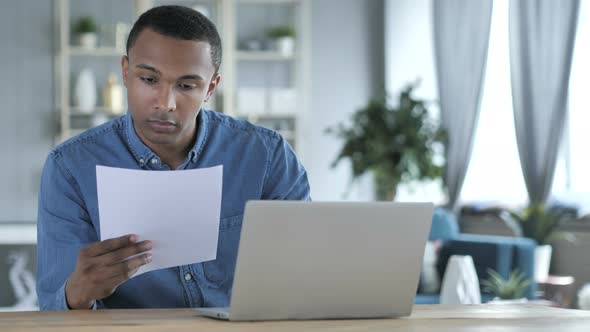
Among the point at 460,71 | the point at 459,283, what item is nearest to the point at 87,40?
the point at 460,71

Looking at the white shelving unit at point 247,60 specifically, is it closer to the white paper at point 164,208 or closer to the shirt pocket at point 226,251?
the shirt pocket at point 226,251

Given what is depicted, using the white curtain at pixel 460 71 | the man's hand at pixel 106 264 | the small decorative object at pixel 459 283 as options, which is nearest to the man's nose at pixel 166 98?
the man's hand at pixel 106 264

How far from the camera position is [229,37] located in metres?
7.31

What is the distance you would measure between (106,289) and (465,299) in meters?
2.74

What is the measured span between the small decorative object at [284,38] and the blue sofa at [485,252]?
189 cm

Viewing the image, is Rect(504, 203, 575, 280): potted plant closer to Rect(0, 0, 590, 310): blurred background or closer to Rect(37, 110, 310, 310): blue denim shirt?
Rect(0, 0, 590, 310): blurred background

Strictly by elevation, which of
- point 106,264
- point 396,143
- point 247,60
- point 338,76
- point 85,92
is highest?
point 247,60

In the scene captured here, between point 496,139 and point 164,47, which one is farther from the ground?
point 164,47

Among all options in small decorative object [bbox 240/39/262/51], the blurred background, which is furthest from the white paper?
small decorative object [bbox 240/39/262/51]

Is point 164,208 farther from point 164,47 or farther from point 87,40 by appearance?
point 87,40

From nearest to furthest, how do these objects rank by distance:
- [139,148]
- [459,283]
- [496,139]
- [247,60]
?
[139,148] → [459,283] → [496,139] → [247,60]

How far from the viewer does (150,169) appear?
2.07m

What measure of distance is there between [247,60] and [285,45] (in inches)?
16.9

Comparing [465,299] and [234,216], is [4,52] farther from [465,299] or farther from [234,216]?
[234,216]
